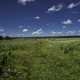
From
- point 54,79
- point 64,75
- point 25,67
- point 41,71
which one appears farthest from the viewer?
point 25,67

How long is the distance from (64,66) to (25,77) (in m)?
4.16

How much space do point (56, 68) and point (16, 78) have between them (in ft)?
11.6

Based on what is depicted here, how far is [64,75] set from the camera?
44.9 feet

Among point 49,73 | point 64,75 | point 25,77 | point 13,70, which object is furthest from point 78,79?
point 13,70

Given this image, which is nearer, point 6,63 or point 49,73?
point 49,73

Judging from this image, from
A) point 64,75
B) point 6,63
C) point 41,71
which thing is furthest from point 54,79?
point 6,63

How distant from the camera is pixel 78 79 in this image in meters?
12.9

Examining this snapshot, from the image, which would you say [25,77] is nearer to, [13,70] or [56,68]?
[13,70]

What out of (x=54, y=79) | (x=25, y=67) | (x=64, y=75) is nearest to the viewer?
(x=54, y=79)

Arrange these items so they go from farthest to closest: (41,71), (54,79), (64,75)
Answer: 1. (41,71)
2. (64,75)
3. (54,79)

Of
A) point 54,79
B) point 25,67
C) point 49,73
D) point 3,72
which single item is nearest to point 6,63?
point 25,67

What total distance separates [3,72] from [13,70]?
1.07m

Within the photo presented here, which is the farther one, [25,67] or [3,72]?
[25,67]

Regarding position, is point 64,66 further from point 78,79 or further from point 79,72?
point 78,79
